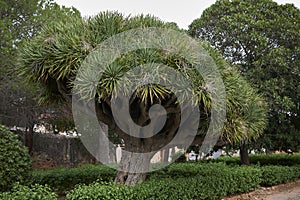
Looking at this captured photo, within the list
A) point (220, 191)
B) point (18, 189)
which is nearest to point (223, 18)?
point (220, 191)

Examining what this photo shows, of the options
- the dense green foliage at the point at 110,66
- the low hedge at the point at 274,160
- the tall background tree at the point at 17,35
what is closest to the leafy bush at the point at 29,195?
the dense green foliage at the point at 110,66

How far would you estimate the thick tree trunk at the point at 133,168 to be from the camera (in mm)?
6656

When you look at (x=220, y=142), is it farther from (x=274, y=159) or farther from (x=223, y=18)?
(x=274, y=159)

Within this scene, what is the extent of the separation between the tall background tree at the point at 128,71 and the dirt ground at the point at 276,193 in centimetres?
197

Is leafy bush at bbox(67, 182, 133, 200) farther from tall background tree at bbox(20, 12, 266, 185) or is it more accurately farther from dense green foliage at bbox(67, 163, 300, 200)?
tall background tree at bbox(20, 12, 266, 185)

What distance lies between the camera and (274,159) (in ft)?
43.4

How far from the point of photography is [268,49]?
10.3m

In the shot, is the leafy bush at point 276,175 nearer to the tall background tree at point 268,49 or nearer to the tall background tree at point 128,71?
the tall background tree at point 268,49

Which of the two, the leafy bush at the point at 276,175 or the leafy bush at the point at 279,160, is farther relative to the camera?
the leafy bush at the point at 279,160

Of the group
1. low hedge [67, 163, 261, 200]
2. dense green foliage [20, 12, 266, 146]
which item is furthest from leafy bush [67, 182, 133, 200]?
dense green foliage [20, 12, 266, 146]

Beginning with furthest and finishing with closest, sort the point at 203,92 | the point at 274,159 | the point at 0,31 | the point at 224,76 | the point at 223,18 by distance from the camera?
the point at 274,159 → the point at 223,18 → the point at 0,31 → the point at 224,76 → the point at 203,92

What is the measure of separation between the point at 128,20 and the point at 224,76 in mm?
2136

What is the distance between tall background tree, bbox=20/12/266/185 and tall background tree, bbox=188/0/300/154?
9.30ft

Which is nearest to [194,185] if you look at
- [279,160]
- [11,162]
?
[11,162]
